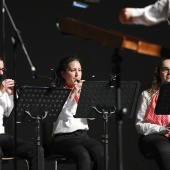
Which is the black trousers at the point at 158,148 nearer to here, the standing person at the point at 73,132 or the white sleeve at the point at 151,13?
the standing person at the point at 73,132

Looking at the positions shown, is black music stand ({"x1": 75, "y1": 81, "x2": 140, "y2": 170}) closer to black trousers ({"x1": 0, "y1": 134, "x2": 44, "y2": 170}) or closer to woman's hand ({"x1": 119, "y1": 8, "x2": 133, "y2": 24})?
black trousers ({"x1": 0, "y1": 134, "x2": 44, "y2": 170})

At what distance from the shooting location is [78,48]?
19.2 feet

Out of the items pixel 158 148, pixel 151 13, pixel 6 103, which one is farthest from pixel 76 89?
pixel 151 13

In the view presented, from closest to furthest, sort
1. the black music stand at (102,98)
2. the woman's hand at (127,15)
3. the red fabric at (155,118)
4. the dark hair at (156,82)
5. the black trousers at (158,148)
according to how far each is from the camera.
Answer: the woman's hand at (127,15), the black music stand at (102,98), the black trousers at (158,148), the red fabric at (155,118), the dark hair at (156,82)

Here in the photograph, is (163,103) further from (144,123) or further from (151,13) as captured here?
(151,13)

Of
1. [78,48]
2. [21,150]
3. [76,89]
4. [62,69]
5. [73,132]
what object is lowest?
[21,150]

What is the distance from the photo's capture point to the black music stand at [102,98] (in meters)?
4.34

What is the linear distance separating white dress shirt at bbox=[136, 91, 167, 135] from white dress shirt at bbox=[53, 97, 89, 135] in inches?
19.1

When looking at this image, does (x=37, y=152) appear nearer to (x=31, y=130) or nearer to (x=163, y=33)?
(x=31, y=130)

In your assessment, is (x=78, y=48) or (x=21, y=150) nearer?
(x=21, y=150)

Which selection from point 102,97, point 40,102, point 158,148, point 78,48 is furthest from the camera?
point 78,48

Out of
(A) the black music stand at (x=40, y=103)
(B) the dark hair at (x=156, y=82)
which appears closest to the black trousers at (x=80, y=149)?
(A) the black music stand at (x=40, y=103)

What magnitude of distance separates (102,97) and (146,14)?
1.50 metres

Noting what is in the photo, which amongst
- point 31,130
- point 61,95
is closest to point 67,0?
point 31,130
